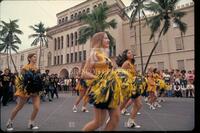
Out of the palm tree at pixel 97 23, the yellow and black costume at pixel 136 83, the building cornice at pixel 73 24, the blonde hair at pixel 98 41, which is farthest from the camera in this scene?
the building cornice at pixel 73 24

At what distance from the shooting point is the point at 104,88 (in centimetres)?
270

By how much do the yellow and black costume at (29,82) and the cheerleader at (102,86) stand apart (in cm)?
180

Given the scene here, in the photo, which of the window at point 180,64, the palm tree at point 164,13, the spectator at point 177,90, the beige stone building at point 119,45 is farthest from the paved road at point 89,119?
the window at point 180,64

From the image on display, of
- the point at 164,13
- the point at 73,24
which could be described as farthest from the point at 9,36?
the point at 164,13

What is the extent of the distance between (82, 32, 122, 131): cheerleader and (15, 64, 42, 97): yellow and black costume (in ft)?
5.90

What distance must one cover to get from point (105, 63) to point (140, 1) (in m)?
23.5

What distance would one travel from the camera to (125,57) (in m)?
4.50

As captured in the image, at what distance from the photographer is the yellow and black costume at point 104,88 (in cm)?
267

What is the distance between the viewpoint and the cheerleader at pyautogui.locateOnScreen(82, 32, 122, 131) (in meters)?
2.65

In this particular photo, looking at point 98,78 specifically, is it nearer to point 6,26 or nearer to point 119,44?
point 119,44

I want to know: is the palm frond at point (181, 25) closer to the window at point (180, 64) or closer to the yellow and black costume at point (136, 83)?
the window at point (180, 64)

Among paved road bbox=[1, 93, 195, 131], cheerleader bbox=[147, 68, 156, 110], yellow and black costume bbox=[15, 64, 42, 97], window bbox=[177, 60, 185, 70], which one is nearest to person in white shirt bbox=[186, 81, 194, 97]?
cheerleader bbox=[147, 68, 156, 110]
